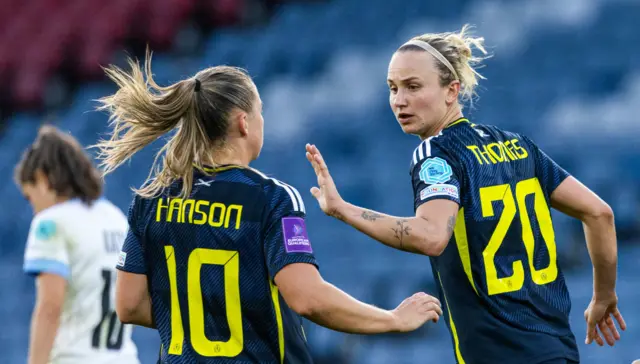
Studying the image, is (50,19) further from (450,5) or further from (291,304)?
(291,304)

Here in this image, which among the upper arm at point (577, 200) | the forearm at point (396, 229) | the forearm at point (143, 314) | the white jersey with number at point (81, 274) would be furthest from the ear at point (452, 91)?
the white jersey with number at point (81, 274)

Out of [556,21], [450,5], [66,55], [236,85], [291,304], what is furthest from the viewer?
[66,55]

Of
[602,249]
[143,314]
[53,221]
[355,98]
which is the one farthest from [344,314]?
[355,98]

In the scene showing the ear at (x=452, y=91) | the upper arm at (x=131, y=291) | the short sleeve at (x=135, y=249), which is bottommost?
the upper arm at (x=131, y=291)

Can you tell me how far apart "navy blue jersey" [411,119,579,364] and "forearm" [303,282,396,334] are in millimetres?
483

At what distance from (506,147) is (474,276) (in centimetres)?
50

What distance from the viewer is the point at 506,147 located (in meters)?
3.60

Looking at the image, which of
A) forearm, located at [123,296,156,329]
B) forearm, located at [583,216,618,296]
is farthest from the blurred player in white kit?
forearm, located at [583,216,618,296]

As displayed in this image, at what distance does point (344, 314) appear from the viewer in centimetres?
305

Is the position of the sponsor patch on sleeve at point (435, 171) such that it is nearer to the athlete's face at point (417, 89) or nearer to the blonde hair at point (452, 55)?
the athlete's face at point (417, 89)

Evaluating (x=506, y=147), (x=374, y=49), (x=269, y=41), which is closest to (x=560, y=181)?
(x=506, y=147)

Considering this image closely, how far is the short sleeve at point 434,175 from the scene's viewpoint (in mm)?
3318

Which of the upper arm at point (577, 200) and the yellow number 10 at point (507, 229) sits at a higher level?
the upper arm at point (577, 200)

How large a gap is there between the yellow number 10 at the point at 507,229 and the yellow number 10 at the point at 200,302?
0.90m
